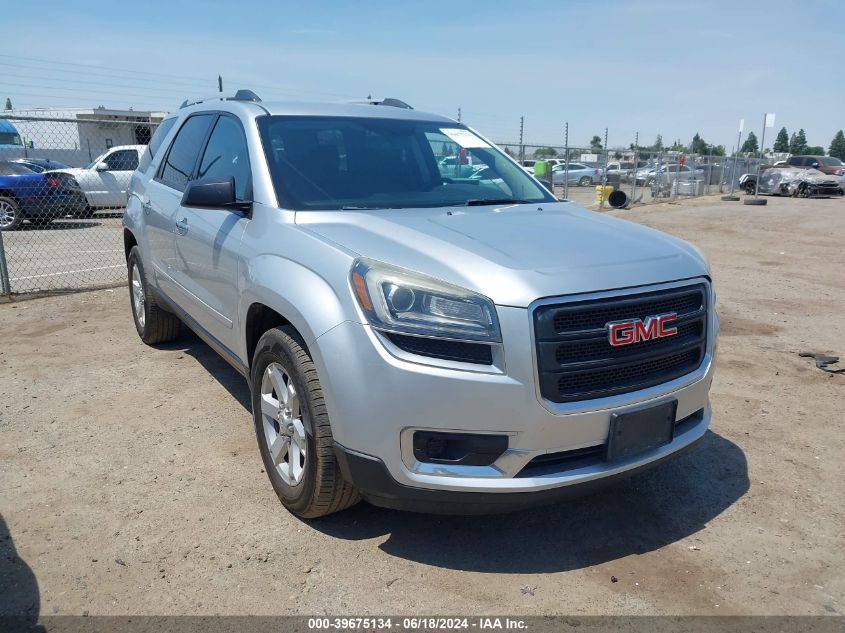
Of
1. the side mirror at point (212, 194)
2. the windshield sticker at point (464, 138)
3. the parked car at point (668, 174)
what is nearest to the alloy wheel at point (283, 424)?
the side mirror at point (212, 194)

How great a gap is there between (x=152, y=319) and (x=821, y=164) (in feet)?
106

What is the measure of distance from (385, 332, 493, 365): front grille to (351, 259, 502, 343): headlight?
4 cm

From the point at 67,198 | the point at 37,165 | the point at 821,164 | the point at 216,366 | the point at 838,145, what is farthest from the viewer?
the point at 838,145

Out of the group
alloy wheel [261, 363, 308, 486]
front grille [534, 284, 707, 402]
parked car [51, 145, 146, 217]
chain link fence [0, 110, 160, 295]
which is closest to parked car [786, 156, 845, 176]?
parked car [51, 145, 146, 217]

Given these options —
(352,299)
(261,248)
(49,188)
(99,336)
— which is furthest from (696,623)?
(49,188)

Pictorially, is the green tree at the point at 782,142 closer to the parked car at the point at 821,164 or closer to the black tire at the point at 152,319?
the parked car at the point at 821,164

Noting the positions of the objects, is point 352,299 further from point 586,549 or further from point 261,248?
point 586,549

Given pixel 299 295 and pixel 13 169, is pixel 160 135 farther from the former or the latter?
pixel 13 169

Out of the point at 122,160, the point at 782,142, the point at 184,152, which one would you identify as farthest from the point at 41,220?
the point at 782,142

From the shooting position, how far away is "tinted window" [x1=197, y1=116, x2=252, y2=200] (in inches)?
149

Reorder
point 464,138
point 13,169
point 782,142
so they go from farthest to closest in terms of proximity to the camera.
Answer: point 782,142, point 13,169, point 464,138

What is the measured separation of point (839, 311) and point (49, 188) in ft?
45.2

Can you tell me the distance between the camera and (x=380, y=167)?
3.94 metres

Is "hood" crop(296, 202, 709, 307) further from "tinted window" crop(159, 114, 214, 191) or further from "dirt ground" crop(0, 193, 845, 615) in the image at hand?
"tinted window" crop(159, 114, 214, 191)
